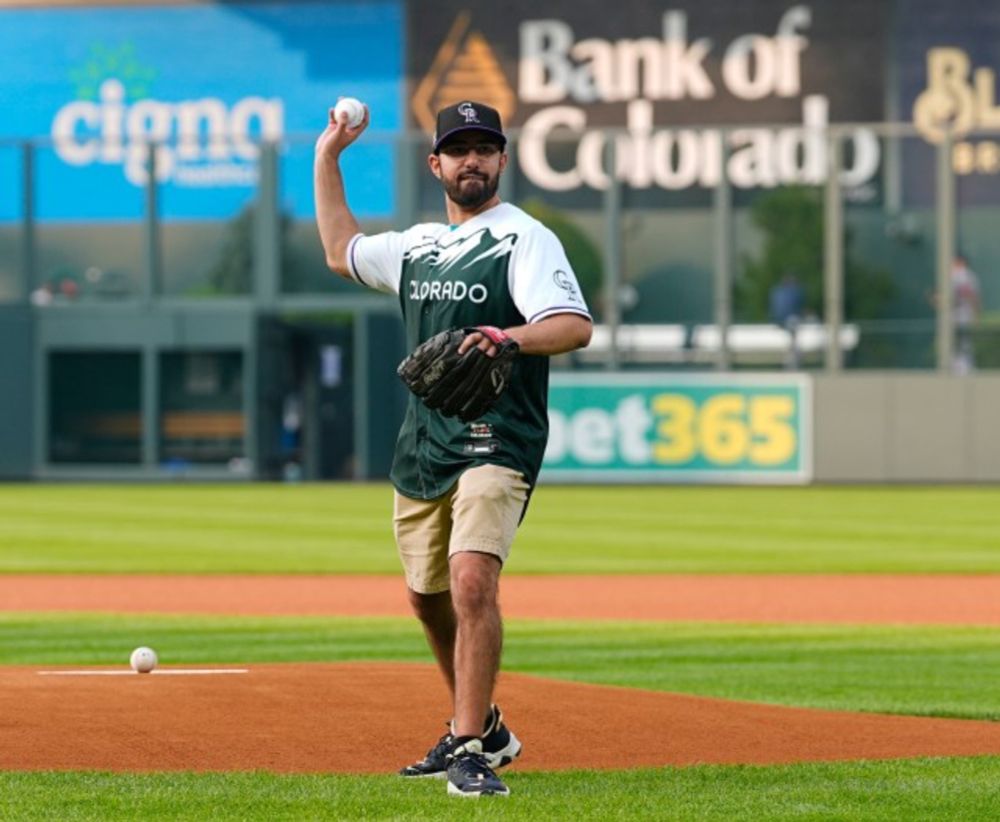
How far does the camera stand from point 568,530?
69.1 ft

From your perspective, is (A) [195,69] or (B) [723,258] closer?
(B) [723,258]

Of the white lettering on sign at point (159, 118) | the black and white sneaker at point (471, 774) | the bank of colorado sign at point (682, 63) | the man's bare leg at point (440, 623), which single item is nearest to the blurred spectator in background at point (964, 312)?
the bank of colorado sign at point (682, 63)

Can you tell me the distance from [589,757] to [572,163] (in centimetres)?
2456

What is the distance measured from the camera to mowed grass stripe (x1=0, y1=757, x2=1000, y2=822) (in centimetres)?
575

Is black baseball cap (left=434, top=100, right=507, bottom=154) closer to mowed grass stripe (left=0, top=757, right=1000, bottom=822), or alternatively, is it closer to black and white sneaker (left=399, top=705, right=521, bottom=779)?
black and white sneaker (left=399, top=705, right=521, bottom=779)

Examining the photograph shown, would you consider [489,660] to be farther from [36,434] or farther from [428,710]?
[36,434]

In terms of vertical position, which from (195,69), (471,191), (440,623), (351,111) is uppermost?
(195,69)

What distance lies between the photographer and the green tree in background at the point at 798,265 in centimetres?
3039

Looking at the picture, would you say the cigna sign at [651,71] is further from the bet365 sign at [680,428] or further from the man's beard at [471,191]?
the man's beard at [471,191]

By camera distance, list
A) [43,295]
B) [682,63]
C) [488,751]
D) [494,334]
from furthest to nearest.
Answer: [682,63]
[43,295]
[488,751]
[494,334]

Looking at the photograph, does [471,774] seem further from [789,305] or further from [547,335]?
[789,305]

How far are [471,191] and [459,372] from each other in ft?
2.11

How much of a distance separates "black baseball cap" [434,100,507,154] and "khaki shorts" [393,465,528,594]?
38.0 inches

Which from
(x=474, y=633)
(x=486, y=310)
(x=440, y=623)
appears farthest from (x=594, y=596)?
(x=474, y=633)
